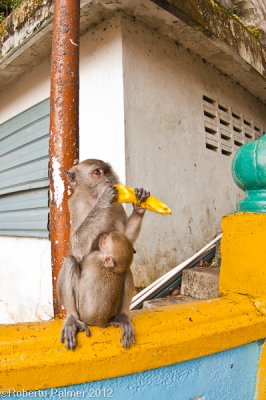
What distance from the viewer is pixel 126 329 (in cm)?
166

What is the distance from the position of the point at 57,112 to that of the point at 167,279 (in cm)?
223

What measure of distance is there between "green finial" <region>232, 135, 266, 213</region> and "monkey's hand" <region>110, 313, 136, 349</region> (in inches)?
38.2

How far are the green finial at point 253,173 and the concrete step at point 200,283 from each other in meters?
1.57

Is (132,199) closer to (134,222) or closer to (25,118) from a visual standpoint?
(134,222)

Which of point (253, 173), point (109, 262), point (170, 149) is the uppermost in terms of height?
point (170, 149)

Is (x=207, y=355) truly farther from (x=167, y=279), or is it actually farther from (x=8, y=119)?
(x=8, y=119)

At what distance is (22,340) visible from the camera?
1.46 m

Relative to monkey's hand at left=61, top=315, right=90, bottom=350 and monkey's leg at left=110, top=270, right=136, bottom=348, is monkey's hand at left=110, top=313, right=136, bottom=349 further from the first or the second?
monkey's hand at left=61, top=315, right=90, bottom=350

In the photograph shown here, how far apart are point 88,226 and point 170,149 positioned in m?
2.59

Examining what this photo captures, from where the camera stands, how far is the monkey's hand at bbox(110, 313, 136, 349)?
5.25ft

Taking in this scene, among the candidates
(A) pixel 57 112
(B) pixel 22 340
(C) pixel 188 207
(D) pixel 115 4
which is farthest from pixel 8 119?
(B) pixel 22 340

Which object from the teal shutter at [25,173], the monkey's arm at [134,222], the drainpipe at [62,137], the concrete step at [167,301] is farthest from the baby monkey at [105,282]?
the teal shutter at [25,173]

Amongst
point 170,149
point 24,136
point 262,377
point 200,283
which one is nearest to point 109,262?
point 262,377

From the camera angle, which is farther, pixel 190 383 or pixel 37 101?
pixel 37 101
